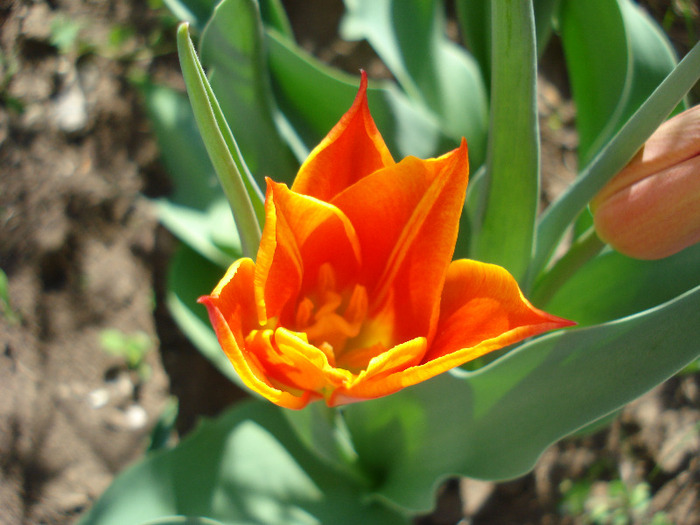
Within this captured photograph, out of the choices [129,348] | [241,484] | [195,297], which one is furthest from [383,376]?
[129,348]

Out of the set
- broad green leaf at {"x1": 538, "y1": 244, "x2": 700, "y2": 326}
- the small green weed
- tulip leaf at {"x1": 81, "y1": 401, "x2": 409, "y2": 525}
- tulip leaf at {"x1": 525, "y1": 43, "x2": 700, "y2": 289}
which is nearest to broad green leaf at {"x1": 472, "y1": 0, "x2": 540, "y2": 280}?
tulip leaf at {"x1": 525, "y1": 43, "x2": 700, "y2": 289}

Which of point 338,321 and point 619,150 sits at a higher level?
point 619,150

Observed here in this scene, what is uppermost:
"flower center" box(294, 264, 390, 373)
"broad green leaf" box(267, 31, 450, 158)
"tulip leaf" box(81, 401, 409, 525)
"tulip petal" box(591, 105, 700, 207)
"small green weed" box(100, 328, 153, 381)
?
"tulip petal" box(591, 105, 700, 207)

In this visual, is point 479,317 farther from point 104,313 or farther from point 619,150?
point 104,313

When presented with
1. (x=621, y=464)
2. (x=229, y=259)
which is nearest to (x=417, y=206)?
(x=229, y=259)

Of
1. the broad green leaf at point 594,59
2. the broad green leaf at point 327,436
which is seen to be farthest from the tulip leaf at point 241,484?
the broad green leaf at point 594,59

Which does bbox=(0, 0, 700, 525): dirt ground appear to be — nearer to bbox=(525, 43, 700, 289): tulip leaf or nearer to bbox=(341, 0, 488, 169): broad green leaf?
bbox=(341, 0, 488, 169): broad green leaf

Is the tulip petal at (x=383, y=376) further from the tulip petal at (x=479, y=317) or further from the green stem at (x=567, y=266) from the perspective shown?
the green stem at (x=567, y=266)
